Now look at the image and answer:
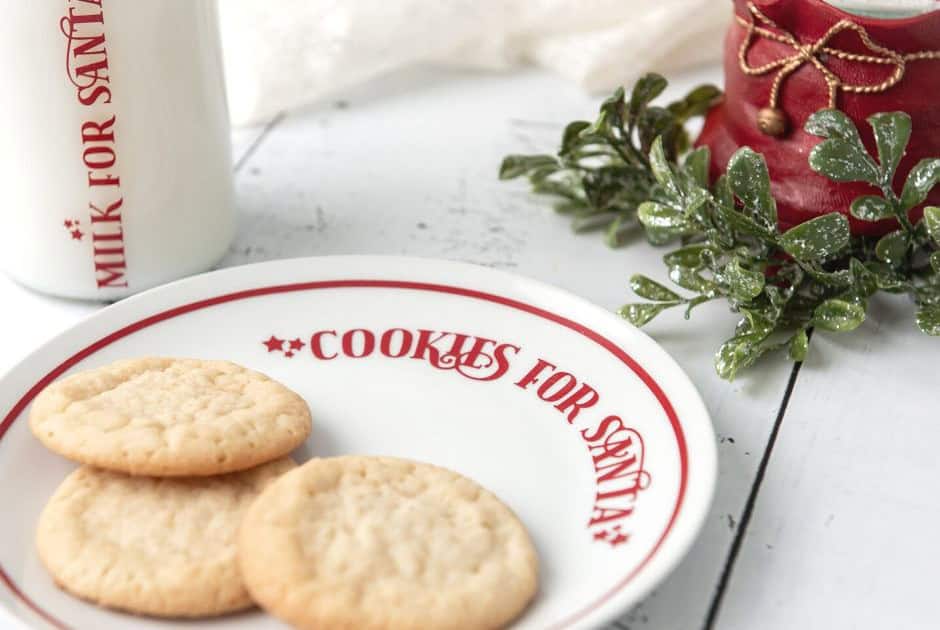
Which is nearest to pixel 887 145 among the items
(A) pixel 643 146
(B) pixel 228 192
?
(A) pixel 643 146

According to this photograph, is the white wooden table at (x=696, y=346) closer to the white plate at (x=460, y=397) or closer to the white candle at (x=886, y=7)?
the white plate at (x=460, y=397)

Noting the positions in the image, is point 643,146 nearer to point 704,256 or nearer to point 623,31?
point 704,256

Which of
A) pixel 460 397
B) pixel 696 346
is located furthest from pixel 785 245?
pixel 460 397

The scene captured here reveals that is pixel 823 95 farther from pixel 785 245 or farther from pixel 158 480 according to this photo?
pixel 158 480

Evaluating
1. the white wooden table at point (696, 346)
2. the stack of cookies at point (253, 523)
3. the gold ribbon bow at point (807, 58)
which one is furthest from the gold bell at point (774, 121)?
the stack of cookies at point (253, 523)

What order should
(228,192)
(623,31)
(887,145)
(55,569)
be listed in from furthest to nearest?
(623,31) < (228,192) < (887,145) < (55,569)

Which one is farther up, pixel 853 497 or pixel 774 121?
pixel 774 121
